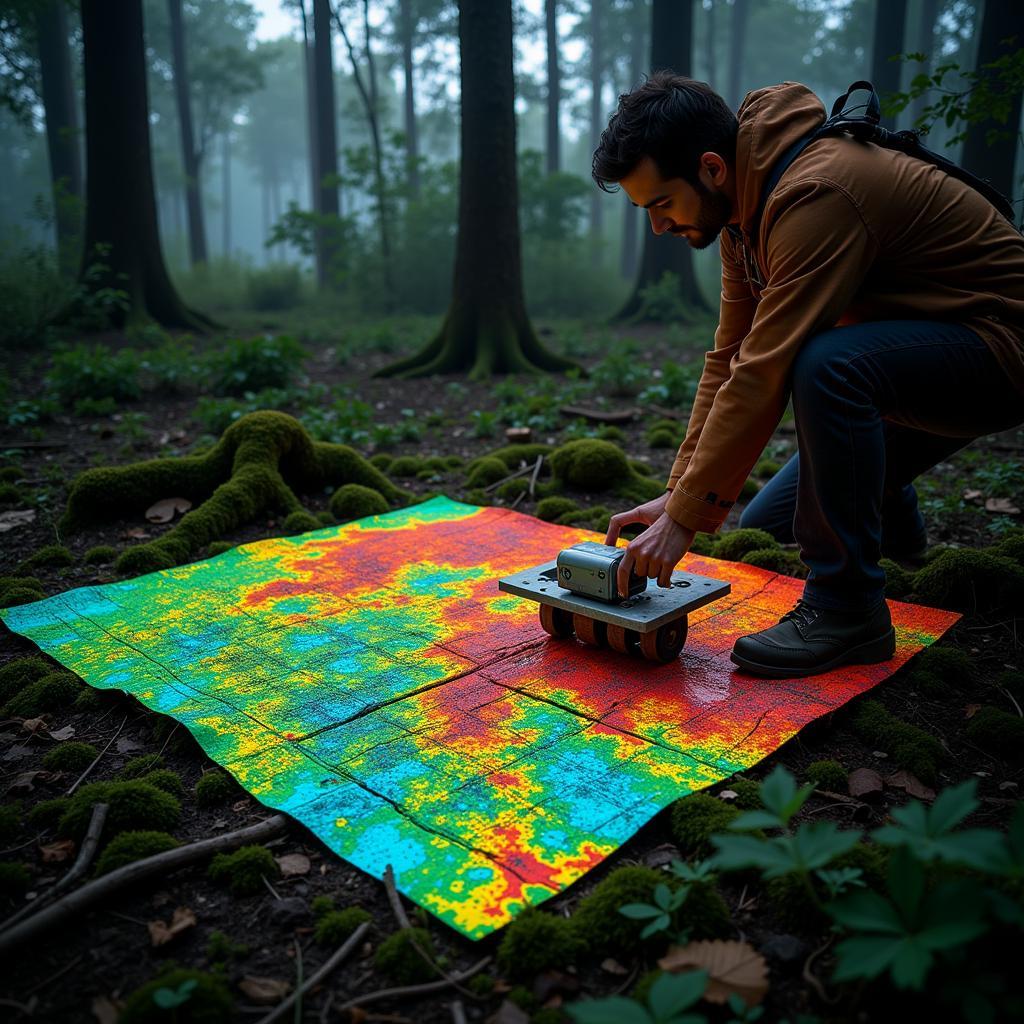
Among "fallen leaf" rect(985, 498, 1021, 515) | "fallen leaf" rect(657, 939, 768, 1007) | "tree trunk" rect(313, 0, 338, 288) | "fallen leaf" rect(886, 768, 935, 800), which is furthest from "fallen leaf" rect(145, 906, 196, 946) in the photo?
"tree trunk" rect(313, 0, 338, 288)

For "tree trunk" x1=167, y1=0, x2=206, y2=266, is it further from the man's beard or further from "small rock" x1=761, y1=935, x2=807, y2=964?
"small rock" x1=761, y1=935, x2=807, y2=964

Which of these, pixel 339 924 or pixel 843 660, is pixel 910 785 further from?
pixel 339 924

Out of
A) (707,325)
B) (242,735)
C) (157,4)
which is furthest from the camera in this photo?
(157,4)

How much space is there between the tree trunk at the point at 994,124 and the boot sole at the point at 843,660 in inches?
211

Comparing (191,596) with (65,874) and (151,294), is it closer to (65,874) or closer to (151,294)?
(65,874)

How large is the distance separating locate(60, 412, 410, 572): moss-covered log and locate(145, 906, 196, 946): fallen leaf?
213 centimetres

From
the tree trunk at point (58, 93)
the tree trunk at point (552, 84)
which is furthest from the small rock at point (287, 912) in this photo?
the tree trunk at point (552, 84)

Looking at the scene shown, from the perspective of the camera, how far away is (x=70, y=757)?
6.70 ft

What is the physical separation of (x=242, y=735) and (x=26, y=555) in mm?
2037

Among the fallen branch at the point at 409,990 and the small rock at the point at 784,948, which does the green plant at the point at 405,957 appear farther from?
the small rock at the point at 784,948

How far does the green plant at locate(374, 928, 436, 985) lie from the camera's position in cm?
136

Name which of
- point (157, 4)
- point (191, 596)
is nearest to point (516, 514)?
point (191, 596)

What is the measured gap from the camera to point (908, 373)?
7.36 ft

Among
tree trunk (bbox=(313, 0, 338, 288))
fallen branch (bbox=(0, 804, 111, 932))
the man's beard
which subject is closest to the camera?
fallen branch (bbox=(0, 804, 111, 932))
